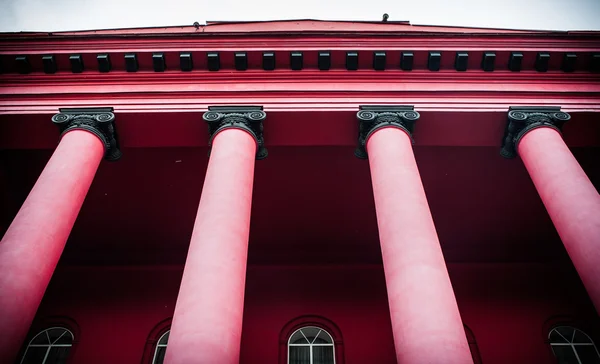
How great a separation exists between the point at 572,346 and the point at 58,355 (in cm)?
1221

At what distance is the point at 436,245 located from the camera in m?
6.11

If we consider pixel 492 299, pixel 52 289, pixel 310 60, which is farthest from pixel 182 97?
pixel 492 299

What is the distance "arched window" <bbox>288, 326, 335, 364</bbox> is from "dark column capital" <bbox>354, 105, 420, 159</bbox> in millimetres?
4849

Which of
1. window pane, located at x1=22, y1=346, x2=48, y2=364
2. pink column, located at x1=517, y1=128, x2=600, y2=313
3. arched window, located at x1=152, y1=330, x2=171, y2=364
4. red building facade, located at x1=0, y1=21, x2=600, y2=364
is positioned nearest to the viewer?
red building facade, located at x1=0, y1=21, x2=600, y2=364

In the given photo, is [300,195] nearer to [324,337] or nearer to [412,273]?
[324,337]

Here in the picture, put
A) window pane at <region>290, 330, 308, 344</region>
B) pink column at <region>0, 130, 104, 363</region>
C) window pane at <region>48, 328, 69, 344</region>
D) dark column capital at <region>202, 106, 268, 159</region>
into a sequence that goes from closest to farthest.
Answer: pink column at <region>0, 130, 104, 363</region> → dark column capital at <region>202, 106, 268, 159</region> → window pane at <region>290, 330, 308, 344</region> → window pane at <region>48, 328, 69, 344</region>

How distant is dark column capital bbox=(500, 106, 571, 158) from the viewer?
858 cm

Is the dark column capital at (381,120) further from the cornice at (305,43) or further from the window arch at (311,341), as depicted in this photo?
the window arch at (311,341)

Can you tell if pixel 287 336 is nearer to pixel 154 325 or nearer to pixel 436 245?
pixel 154 325

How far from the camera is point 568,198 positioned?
6895 millimetres

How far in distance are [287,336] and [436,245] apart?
19.8ft

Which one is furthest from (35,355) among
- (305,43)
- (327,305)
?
(305,43)

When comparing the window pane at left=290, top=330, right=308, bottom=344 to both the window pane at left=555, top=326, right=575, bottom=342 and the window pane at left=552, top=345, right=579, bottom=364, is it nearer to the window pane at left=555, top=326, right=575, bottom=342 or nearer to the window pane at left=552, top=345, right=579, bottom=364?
the window pane at left=552, top=345, right=579, bottom=364

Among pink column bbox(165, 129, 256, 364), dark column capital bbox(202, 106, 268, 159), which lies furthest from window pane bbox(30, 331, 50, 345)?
pink column bbox(165, 129, 256, 364)
